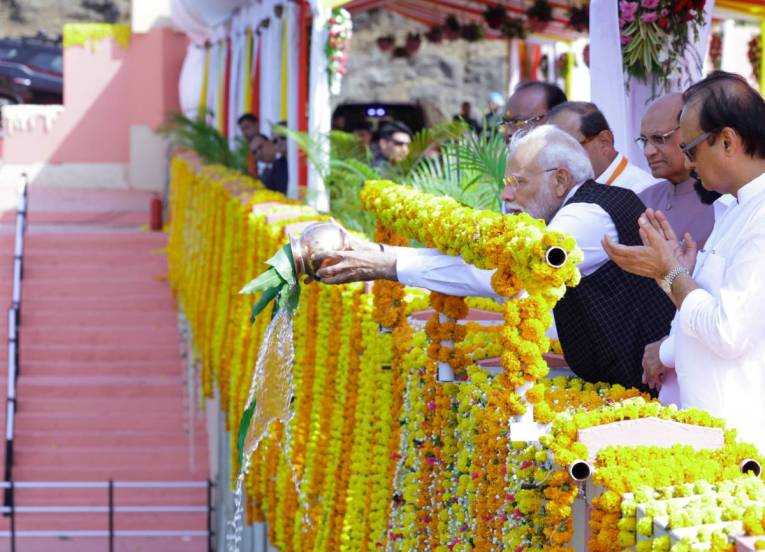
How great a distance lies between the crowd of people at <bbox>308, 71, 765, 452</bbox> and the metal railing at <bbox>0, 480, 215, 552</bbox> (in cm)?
712

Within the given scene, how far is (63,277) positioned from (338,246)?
1245cm

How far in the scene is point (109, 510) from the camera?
11523 mm

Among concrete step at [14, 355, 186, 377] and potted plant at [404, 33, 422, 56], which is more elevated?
potted plant at [404, 33, 422, 56]

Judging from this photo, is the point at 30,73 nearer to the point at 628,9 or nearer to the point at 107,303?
the point at 107,303

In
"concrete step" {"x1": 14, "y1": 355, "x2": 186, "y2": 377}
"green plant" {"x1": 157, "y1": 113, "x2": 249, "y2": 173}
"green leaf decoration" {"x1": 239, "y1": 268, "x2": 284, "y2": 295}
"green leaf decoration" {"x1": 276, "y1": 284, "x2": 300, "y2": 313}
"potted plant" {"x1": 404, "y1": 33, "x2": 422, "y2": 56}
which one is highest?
"potted plant" {"x1": 404, "y1": 33, "x2": 422, "y2": 56}

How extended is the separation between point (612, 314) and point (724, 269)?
1.85 ft

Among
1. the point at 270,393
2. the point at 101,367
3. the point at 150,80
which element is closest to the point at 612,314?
the point at 270,393

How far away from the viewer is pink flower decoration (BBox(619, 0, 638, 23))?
6.96 m

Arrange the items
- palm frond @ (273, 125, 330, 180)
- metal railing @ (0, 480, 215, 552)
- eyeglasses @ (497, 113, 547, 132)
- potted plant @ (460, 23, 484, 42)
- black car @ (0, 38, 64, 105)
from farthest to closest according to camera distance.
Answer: black car @ (0, 38, 64, 105) → potted plant @ (460, 23, 484, 42) → metal railing @ (0, 480, 215, 552) → palm frond @ (273, 125, 330, 180) → eyeglasses @ (497, 113, 547, 132)

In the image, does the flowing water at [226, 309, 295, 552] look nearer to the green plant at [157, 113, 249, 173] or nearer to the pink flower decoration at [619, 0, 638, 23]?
the pink flower decoration at [619, 0, 638, 23]

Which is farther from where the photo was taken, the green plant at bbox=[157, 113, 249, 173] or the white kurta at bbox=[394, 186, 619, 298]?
the green plant at bbox=[157, 113, 249, 173]

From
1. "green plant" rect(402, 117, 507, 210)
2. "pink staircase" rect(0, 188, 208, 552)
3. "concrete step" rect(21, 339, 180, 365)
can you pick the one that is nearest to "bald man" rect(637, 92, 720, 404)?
"green plant" rect(402, 117, 507, 210)

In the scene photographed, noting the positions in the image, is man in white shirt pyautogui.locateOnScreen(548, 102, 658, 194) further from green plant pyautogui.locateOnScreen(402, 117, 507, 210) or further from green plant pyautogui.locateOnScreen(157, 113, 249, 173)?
green plant pyautogui.locateOnScreen(157, 113, 249, 173)

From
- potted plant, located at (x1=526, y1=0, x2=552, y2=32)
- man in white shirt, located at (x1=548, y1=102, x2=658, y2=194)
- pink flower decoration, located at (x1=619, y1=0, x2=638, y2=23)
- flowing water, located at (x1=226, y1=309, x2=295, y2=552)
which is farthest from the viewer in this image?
potted plant, located at (x1=526, y1=0, x2=552, y2=32)
